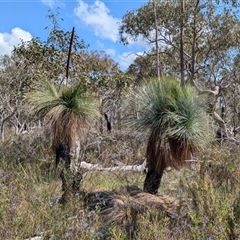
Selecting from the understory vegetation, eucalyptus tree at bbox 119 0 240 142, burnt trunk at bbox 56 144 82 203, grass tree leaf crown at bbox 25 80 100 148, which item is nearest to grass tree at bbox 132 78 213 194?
the understory vegetation

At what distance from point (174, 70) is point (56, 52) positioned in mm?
8677

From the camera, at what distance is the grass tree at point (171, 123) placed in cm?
405

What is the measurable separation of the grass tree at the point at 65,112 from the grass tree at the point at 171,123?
783mm

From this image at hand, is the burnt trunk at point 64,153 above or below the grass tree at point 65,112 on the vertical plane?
below

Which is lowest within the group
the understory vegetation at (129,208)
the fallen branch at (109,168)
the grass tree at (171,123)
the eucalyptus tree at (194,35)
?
the understory vegetation at (129,208)

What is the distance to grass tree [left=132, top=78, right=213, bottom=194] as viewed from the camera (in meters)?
4.05

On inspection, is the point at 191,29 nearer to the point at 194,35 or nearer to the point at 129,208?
the point at 194,35

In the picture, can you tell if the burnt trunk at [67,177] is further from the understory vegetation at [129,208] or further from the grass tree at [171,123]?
the grass tree at [171,123]

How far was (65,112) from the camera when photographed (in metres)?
4.67

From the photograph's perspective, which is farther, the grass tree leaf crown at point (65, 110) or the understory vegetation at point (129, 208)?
the grass tree leaf crown at point (65, 110)

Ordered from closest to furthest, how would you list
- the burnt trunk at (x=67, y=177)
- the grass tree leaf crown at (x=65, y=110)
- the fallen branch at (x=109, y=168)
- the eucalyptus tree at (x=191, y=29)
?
the burnt trunk at (x=67, y=177) < the grass tree leaf crown at (x=65, y=110) < the fallen branch at (x=109, y=168) < the eucalyptus tree at (x=191, y=29)

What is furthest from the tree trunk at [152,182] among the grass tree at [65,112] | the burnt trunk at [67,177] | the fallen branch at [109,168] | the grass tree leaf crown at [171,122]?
the fallen branch at [109,168]

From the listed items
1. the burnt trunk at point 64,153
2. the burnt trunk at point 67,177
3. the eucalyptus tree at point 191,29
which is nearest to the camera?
the burnt trunk at point 67,177

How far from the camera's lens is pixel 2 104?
56.5 ft
